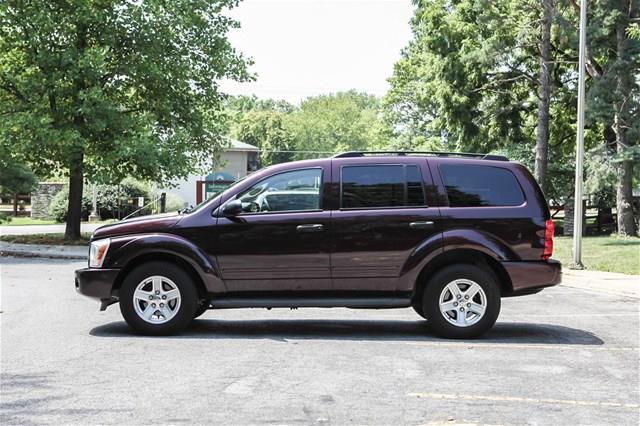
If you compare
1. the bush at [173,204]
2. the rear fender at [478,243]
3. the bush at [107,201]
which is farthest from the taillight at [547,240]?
the bush at [107,201]

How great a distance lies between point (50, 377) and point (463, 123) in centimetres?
2801

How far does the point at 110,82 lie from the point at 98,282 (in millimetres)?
17063

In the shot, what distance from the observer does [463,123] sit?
32781 mm

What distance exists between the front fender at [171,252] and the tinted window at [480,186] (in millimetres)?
2780

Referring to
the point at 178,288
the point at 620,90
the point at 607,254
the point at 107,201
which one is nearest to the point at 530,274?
the point at 178,288

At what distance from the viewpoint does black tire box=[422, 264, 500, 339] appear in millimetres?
8508

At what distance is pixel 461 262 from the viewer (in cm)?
873

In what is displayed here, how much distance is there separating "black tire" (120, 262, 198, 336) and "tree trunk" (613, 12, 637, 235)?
21.1 metres

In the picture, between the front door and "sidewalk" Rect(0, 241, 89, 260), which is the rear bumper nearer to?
the front door

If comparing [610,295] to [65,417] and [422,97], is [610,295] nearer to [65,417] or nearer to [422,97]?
[65,417]

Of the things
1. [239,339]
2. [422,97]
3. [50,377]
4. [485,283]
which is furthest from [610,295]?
[422,97]

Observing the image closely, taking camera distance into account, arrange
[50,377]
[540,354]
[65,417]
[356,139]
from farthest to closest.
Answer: [356,139] < [540,354] < [50,377] < [65,417]

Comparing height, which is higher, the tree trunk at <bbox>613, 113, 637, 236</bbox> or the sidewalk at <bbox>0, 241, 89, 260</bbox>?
the tree trunk at <bbox>613, 113, 637, 236</bbox>

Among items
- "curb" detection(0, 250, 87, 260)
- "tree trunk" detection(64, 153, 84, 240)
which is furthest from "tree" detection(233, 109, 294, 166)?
"curb" detection(0, 250, 87, 260)
